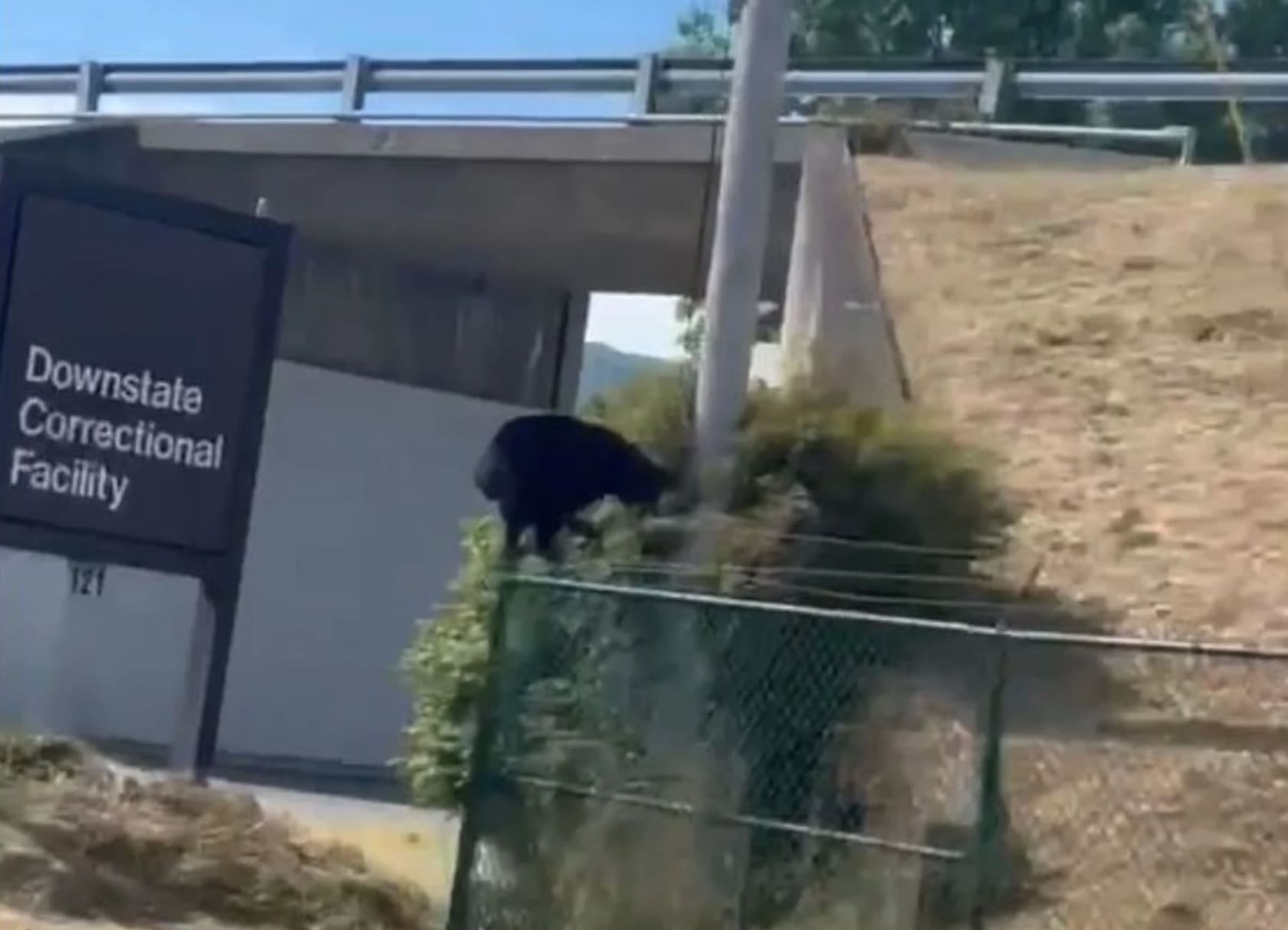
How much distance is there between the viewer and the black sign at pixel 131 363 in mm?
15820

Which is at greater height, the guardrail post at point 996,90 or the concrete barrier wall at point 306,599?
the guardrail post at point 996,90

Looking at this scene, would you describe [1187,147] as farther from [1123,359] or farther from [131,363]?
[131,363]

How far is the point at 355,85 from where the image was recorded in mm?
28438

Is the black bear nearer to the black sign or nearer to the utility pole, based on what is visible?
the utility pole

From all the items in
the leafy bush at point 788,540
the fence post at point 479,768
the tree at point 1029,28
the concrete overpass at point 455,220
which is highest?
the tree at point 1029,28

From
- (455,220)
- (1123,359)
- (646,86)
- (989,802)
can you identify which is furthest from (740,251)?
(455,220)

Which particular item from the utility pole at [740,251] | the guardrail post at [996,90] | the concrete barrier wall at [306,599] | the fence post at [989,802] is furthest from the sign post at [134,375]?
the concrete barrier wall at [306,599]

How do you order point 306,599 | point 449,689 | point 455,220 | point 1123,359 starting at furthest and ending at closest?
point 306,599
point 455,220
point 1123,359
point 449,689

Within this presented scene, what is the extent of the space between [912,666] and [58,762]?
5.15 metres

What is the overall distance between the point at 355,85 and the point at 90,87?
12.1 feet

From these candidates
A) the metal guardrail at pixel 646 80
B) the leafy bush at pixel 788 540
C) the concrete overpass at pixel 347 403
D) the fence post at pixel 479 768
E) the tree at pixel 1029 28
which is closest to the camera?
the fence post at pixel 479 768

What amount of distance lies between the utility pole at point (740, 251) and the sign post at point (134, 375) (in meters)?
2.58

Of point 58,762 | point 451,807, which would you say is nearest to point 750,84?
point 451,807

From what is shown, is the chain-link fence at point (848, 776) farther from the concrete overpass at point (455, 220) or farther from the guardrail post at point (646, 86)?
the guardrail post at point (646, 86)
